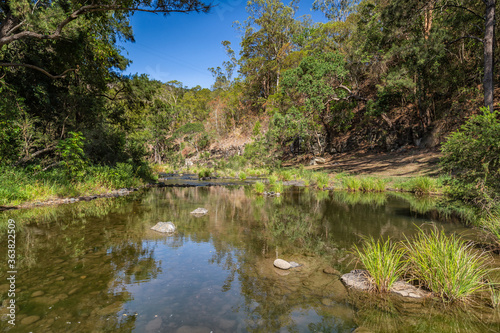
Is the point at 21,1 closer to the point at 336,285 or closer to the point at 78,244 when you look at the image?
the point at 78,244

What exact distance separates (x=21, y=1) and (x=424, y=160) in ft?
83.4

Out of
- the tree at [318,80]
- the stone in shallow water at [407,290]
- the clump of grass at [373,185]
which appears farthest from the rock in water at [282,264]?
the tree at [318,80]

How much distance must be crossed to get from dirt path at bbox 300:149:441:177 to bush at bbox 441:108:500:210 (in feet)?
37.4

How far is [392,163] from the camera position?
22641 millimetres

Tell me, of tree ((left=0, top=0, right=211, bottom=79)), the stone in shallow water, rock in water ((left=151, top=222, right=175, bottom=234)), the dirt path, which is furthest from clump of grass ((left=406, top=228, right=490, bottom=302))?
the dirt path

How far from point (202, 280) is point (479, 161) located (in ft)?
24.7

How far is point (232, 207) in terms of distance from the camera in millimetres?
11594

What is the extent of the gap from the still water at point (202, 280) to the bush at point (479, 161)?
132 centimetres

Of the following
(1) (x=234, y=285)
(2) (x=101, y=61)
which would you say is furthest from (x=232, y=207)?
(2) (x=101, y=61)

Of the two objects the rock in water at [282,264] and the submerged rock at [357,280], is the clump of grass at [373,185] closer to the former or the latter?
the submerged rock at [357,280]

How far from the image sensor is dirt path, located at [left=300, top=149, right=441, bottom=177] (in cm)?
1859

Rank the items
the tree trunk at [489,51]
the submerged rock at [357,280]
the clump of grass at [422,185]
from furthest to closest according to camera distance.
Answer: the tree trunk at [489,51], the clump of grass at [422,185], the submerged rock at [357,280]

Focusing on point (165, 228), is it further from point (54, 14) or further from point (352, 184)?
point (352, 184)

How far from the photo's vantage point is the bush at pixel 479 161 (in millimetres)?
6027
